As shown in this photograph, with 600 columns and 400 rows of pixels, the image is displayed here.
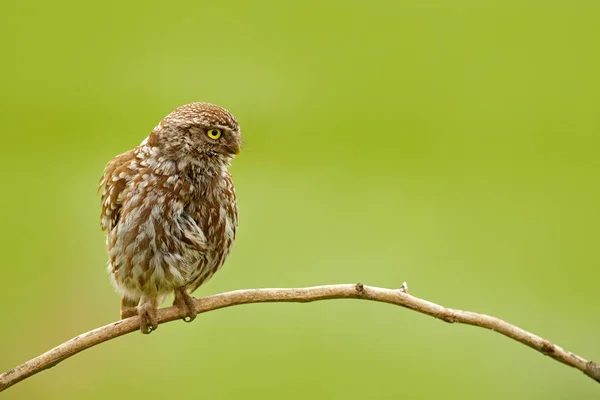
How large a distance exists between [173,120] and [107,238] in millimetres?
477

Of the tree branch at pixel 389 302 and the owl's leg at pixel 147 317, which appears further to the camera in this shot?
the owl's leg at pixel 147 317

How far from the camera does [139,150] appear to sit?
6.82 ft

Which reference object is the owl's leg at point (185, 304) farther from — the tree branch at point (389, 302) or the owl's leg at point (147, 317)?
the tree branch at point (389, 302)

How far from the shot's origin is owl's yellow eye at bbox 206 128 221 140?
1892mm

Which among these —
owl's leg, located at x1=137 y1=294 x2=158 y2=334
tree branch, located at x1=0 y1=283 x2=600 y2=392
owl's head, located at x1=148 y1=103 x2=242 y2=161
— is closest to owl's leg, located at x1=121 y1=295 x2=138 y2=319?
owl's leg, located at x1=137 y1=294 x2=158 y2=334

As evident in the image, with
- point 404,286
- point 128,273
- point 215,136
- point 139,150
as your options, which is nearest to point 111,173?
point 139,150

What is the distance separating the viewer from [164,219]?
203 cm

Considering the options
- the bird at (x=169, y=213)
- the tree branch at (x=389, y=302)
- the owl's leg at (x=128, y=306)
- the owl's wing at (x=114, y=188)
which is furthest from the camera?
the owl's leg at (x=128, y=306)

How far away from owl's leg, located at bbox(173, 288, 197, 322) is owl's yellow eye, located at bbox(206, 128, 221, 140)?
1.58 feet

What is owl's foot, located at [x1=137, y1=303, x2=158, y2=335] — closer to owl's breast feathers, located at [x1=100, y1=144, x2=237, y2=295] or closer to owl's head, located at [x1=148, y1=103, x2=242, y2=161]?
owl's breast feathers, located at [x1=100, y1=144, x2=237, y2=295]

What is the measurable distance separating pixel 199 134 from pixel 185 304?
1.64 feet

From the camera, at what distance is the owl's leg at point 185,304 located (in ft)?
6.73

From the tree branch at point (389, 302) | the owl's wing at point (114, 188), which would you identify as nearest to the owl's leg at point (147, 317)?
the tree branch at point (389, 302)

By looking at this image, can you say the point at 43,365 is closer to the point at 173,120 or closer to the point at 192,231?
the point at 192,231
